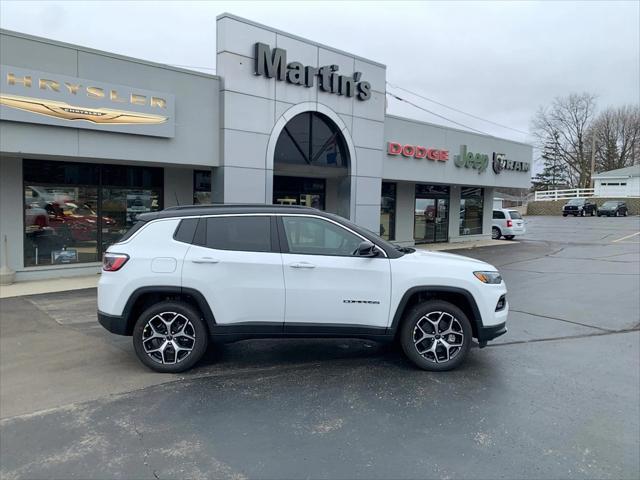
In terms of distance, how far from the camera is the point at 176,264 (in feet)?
Answer: 16.4

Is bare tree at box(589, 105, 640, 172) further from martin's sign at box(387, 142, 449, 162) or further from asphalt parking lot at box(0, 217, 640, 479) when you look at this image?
asphalt parking lot at box(0, 217, 640, 479)

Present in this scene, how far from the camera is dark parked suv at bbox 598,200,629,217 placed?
45.8 m

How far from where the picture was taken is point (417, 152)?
58.3ft

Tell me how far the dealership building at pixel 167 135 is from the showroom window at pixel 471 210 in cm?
802

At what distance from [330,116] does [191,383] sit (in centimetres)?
1050

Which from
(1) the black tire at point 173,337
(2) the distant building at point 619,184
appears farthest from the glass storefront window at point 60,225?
(2) the distant building at point 619,184

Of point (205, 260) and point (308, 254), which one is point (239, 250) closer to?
point (205, 260)

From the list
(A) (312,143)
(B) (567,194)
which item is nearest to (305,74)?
(A) (312,143)

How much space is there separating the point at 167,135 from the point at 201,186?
124 inches

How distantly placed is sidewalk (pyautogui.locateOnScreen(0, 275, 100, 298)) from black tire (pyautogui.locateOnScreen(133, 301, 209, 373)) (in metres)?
5.94

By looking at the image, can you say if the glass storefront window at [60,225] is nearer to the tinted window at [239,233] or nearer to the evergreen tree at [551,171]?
the tinted window at [239,233]

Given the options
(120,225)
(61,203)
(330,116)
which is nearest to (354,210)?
(330,116)

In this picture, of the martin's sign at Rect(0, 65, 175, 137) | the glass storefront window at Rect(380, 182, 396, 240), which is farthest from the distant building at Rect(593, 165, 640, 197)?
the martin's sign at Rect(0, 65, 175, 137)

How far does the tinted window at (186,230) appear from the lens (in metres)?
5.13
